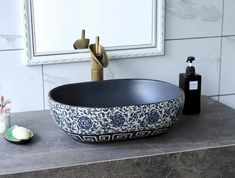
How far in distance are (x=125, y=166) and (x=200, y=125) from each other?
0.35m

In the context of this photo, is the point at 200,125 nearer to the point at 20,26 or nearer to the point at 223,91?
the point at 223,91

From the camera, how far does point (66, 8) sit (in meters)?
1.39

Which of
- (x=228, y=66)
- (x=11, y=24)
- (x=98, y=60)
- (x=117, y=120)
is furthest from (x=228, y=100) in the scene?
(x=11, y=24)

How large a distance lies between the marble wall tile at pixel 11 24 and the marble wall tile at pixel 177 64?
327mm

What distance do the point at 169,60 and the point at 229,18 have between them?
0.91 ft

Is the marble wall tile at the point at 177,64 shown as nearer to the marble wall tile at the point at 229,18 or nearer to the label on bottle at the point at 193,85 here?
the marble wall tile at the point at 229,18

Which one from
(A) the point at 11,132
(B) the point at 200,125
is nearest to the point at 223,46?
(B) the point at 200,125

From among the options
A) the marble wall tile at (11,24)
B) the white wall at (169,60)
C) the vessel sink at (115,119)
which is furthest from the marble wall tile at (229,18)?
the marble wall tile at (11,24)

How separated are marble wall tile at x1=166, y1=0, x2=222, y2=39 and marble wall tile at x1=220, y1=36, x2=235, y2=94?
0.06m

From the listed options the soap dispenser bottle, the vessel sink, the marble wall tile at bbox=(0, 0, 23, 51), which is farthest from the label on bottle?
the marble wall tile at bbox=(0, 0, 23, 51)

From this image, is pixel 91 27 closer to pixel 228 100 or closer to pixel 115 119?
pixel 115 119

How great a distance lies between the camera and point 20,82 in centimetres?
140

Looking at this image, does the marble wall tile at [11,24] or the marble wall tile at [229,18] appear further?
the marble wall tile at [229,18]

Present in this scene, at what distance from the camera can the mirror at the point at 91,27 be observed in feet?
4.50
